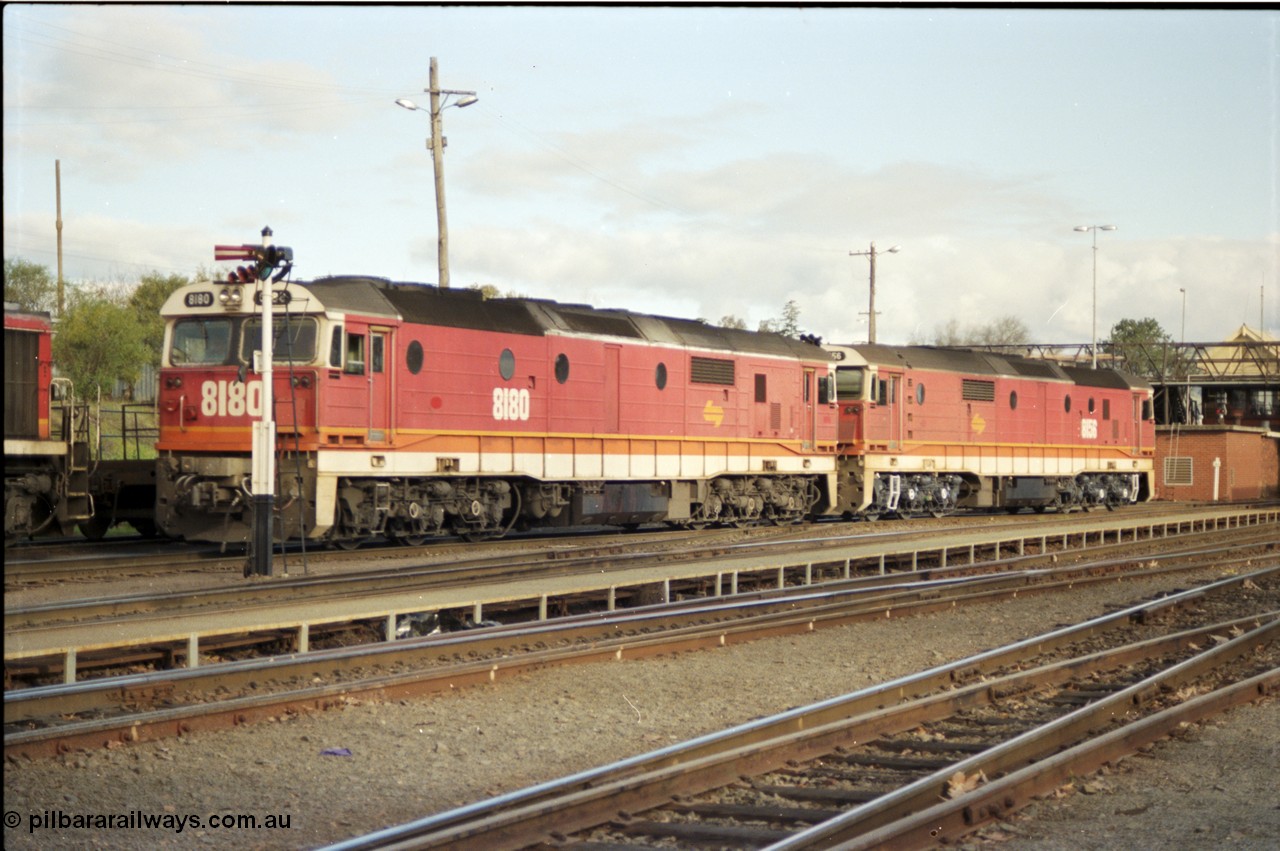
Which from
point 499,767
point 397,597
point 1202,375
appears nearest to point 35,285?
point 397,597

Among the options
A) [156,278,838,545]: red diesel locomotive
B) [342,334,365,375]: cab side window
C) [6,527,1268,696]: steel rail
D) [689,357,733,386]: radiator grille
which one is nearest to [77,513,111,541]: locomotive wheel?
[156,278,838,545]: red diesel locomotive

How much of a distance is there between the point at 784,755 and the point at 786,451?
2102 centimetres

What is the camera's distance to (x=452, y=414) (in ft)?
69.4

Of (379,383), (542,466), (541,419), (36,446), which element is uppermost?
(379,383)

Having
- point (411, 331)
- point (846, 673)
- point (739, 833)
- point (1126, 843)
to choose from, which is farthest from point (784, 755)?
point (411, 331)

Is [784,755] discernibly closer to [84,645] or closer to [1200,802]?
[1200,802]

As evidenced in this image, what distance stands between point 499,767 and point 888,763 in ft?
8.34

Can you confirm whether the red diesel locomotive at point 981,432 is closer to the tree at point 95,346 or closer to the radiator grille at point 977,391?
the radiator grille at point 977,391

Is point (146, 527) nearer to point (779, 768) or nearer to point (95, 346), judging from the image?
point (779, 768)

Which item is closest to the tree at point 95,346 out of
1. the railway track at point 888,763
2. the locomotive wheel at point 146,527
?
the locomotive wheel at point 146,527

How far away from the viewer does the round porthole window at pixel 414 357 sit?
66.8 ft

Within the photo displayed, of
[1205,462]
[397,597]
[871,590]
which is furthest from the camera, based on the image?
[1205,462]

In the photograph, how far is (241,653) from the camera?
12.2 metres

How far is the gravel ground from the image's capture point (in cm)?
707
